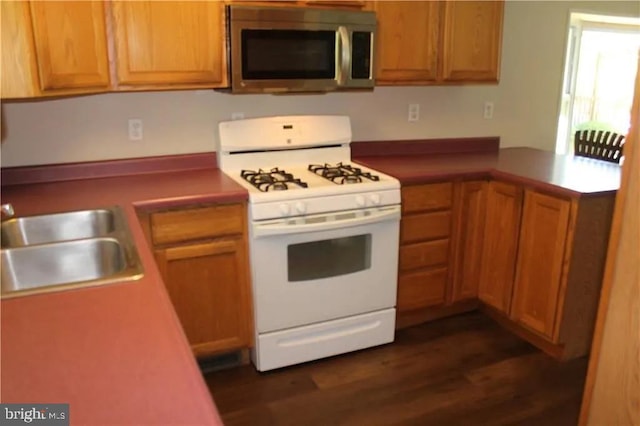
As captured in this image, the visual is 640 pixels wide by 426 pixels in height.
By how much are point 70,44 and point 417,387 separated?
6.83 feet

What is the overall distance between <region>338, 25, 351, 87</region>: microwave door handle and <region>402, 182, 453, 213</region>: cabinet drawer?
634mm

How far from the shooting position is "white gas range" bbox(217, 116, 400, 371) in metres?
2.43

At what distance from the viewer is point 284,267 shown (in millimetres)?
2469

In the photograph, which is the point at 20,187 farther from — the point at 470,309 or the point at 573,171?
the point at 573,171

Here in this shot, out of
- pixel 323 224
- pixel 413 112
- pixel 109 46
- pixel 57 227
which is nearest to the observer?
pixel 57 227

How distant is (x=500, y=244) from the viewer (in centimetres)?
288

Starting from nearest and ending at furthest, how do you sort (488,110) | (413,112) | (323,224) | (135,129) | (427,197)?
(323,224) → (135,129) → (427,197) → (413,112) → (488,110)

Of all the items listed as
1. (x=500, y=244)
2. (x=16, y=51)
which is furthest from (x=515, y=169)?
(x=16, y=51)

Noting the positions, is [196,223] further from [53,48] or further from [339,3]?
[339,3]

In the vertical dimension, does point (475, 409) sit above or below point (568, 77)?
below

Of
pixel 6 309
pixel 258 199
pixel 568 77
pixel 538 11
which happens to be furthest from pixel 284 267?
pixel 568 77

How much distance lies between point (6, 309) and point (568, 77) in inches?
157

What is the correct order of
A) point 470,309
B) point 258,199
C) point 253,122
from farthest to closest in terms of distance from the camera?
point 470,309 < point 253,122 < point 258,199

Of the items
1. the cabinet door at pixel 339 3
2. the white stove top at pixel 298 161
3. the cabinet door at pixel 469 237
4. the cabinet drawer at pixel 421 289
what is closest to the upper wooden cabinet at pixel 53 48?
the white stove top at pixel 298 161
